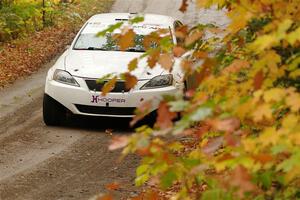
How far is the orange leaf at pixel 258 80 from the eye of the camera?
2680 mm

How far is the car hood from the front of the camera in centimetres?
903

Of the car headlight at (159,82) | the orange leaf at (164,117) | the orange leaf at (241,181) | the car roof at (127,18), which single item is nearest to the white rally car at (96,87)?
the car headlight at (159,82)

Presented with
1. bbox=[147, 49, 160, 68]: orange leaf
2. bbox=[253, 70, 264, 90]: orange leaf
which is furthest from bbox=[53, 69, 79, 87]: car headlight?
bbox=[253, 70, 264, 90]: orange leaf

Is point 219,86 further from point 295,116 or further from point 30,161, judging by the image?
point 30,161

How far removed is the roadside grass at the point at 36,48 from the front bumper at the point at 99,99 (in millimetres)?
4341

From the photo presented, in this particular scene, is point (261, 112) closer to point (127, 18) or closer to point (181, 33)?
point (181, 33)

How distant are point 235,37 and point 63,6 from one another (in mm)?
19953

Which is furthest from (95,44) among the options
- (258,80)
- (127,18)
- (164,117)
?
(164,117)

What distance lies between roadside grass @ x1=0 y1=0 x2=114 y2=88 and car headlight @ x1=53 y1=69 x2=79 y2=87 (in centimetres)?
415

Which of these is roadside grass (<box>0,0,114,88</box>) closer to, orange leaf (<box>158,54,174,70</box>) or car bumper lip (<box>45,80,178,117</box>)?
car bumper lip (<box>45,80,178,117</box>)

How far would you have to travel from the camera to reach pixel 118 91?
904 centimetres

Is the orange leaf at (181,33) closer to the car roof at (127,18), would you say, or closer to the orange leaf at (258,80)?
the orange leaf at (258,80)

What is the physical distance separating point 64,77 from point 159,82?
1486 mm

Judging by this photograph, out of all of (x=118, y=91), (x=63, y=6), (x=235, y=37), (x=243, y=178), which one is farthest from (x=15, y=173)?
(x=63, y=6)
